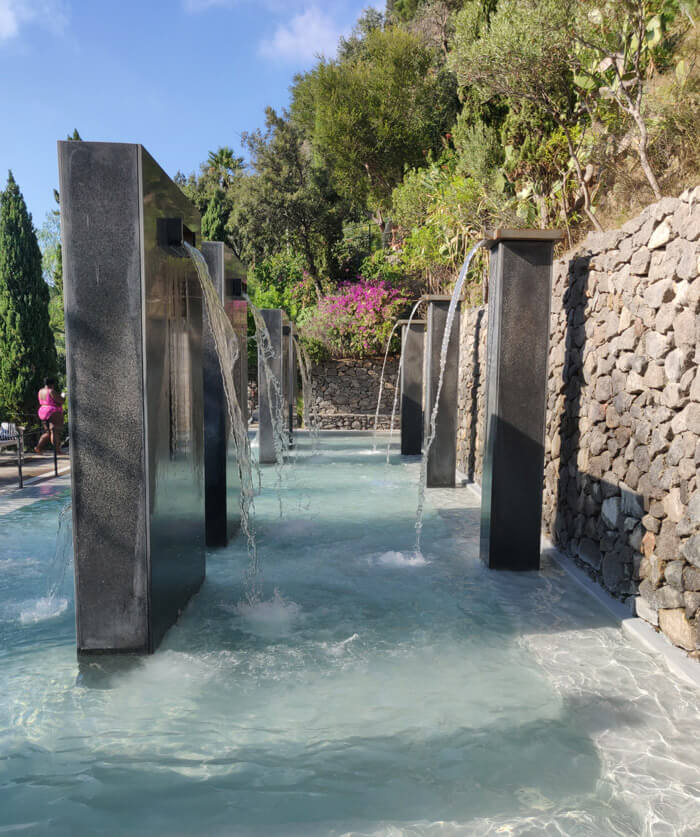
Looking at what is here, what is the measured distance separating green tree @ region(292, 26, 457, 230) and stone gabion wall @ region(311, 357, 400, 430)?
6.45 meters

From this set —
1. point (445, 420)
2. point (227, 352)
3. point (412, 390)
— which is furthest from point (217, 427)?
point (412, 390)

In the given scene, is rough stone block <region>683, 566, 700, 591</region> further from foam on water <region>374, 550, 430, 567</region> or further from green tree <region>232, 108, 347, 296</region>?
green tree <region>232, 108, 347, 296</region>

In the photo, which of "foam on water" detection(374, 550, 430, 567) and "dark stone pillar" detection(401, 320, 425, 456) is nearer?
"foam on water" detection(374, 550, 430, 567)

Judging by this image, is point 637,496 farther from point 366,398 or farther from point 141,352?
point 366,398

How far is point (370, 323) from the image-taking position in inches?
722

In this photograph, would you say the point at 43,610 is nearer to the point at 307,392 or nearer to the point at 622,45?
the point at 622,45

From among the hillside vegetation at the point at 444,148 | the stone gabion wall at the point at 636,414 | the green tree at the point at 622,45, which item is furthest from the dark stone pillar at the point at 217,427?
the green tree at the point at 622,45

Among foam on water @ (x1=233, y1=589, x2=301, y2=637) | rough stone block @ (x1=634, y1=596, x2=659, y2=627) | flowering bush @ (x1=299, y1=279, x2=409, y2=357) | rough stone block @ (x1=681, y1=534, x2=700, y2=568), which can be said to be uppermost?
flowering bush @ (x1=299, y1=279, x2=409, y2=357)

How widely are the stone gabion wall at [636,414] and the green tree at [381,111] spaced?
15.4m

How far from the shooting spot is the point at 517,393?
16.5ft

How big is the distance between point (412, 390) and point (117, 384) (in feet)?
30.8

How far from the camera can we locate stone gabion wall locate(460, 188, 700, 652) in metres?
3.62

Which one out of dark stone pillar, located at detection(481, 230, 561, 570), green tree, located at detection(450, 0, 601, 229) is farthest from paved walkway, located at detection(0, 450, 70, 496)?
green tree, located at detection(450, 0, 601, 229)

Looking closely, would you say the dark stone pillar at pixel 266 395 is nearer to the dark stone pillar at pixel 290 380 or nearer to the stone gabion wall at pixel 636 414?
the dark stone pillar at pixel 290 380
